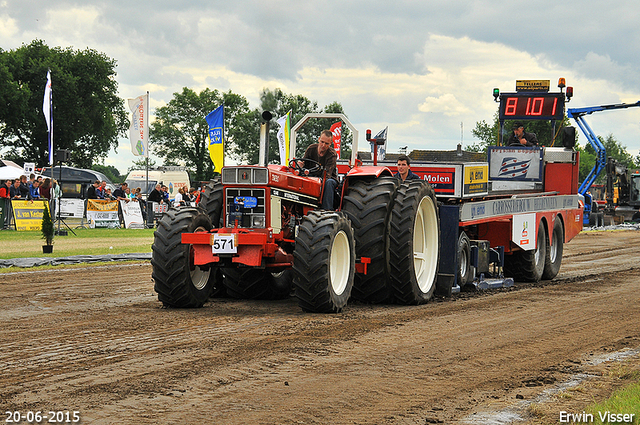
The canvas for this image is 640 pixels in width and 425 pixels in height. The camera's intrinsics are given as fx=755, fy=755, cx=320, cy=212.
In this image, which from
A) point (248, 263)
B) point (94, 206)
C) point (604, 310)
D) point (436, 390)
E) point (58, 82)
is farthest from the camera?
point (58, 82)

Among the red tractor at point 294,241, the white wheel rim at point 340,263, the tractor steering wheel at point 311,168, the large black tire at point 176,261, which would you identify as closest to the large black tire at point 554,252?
the red tractor at point 294,241

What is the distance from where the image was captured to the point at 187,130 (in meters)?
79.0

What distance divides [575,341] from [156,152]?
75580 mm

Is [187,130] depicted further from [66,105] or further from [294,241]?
[294,241]

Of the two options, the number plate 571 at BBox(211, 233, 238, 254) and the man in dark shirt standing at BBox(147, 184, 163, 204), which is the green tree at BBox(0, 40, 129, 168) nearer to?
Result: the man in dark shirt standing at BBox(147, 184, 163, 204)

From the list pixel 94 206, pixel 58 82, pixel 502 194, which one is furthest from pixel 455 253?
pixel 58 82

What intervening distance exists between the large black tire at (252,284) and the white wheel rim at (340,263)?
1.45m

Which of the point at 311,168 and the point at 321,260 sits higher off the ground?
the point at 311,168

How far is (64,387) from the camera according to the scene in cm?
482

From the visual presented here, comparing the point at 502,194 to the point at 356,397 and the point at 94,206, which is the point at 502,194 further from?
the point at 94,206

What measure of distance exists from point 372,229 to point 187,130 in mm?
71986

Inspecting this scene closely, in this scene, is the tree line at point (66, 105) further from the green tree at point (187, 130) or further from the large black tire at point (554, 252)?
the large black tire at point (554, 252)

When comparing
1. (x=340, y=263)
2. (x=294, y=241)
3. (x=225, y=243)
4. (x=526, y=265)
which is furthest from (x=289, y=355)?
(x=526, y=265)

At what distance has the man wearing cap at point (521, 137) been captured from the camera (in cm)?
1529
